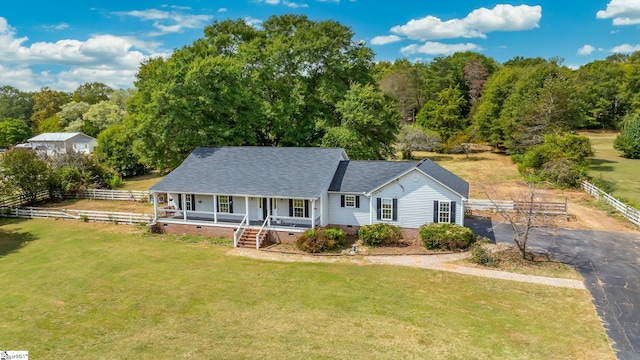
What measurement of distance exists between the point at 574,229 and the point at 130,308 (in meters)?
24.7

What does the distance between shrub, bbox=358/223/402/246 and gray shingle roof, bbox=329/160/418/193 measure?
237 centimetres

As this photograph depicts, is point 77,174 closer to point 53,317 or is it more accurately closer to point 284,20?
point 284,20

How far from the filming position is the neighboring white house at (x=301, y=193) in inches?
907

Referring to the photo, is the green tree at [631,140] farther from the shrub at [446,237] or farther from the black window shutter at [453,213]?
the shrub at [446,237]

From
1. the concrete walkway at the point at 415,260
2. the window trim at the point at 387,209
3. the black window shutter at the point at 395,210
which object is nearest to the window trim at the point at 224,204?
the concrete walkway at the point at 415,260

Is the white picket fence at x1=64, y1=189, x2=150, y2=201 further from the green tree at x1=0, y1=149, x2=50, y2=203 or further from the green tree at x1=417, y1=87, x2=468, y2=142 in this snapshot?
the green tree at x1=417, y1=87, x2=468, y2=142

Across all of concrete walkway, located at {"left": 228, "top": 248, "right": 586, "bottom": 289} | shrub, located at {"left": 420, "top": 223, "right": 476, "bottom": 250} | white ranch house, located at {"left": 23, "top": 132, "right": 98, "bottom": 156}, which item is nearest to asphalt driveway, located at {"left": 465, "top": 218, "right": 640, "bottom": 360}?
concrete walkway, located at {"left": 228, "top": 248, "right": 586, "bottom": 289}

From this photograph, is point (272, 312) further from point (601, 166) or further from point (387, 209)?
point (601, 166)

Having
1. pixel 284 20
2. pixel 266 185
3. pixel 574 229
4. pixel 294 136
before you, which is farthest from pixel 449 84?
pixel 266 185

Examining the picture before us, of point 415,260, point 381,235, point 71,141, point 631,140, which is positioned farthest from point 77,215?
point 631,140

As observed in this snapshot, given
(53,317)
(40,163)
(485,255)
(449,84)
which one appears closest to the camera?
(53,317)

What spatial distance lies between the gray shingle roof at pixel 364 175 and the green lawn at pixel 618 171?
17.7 meters

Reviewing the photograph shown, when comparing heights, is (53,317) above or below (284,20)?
below

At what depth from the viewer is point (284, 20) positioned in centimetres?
3922
